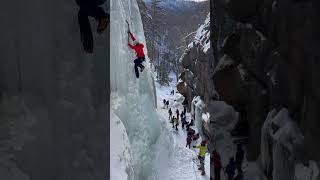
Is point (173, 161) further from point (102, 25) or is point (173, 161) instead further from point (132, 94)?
point (102, 25)

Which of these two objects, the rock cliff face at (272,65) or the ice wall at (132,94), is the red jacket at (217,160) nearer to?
the rock cliff face at (272,65)

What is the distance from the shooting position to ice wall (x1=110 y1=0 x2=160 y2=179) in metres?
11.5

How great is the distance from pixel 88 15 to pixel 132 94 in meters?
6.24

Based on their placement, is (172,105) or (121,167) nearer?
(121,167)

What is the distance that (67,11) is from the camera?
22.7 feet

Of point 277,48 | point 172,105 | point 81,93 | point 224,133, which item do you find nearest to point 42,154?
point 81,93

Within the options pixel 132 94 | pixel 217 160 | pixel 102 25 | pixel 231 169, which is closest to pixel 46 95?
pixel 102 25

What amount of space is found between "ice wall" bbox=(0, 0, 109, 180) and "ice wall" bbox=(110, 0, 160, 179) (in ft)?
12.1

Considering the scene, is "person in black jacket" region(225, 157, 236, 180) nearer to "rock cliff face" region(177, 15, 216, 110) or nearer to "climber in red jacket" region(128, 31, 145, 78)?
"climber in red jacket" region(128, 31, 145, 78)

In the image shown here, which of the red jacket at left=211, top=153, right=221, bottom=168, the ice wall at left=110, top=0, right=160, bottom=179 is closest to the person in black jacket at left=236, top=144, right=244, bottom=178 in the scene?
the red jacket at left=211, top=153, right=221, bottom=168

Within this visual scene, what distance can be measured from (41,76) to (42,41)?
0.60 metres

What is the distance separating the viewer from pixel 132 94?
12922mm

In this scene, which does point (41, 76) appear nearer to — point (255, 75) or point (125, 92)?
point (255, 75)

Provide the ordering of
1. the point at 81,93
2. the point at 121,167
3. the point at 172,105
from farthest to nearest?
1. the point at 172,105
2. the point at 121,167
3. the point at 81,93
